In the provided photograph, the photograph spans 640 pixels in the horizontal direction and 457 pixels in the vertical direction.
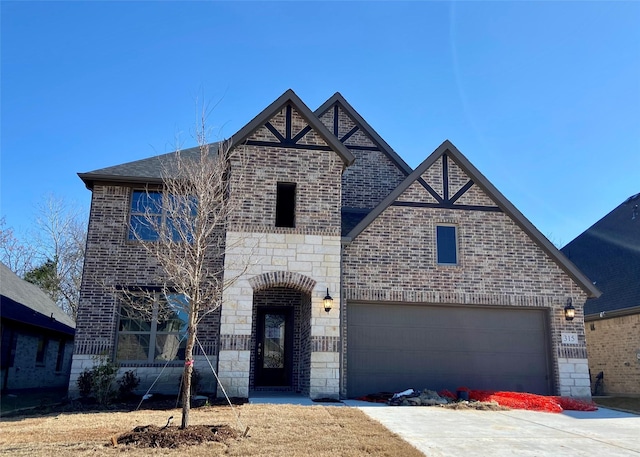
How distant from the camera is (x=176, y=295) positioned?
13.1 m

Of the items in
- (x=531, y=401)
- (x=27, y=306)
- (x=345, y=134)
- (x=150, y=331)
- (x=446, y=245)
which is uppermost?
(x=345, y=134)

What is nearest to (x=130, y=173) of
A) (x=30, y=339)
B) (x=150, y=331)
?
(x=150, y=331)

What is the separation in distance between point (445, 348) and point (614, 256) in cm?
965

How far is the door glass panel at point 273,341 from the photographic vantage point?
14773 mm

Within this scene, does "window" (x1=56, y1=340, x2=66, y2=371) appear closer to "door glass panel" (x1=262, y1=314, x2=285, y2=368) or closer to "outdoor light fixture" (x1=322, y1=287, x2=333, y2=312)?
"door glass panel" (x1=262, y1=314, x2=285, y2=368)

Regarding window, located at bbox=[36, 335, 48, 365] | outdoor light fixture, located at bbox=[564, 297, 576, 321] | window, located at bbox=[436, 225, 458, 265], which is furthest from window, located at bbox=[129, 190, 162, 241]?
outdoor light fixture, located at bbox=[564, 297, 576, 321]

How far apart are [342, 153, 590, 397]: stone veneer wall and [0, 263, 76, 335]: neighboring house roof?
35.8 ft

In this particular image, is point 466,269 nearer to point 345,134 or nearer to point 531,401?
point 531,401

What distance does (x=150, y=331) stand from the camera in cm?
1323

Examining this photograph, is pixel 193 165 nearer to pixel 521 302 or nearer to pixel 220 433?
pixel 220 433

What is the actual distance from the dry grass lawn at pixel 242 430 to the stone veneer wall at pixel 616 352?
427 inches

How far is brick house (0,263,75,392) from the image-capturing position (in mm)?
16141

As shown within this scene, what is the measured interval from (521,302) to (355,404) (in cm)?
539

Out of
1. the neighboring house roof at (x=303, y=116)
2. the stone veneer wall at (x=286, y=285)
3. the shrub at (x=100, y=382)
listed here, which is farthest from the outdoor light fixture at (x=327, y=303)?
the shrub at (x=100, y=382)
